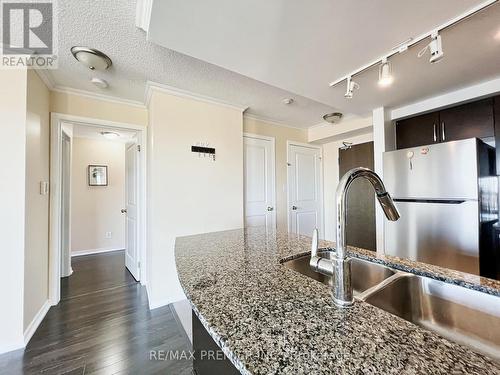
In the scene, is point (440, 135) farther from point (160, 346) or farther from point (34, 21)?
point (34, 21)

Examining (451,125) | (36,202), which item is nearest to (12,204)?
(36,202)

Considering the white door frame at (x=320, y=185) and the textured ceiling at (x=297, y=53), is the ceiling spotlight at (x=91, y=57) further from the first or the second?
the white door frame at (x=320, y=185)

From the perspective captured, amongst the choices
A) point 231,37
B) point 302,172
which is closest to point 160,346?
point 231,37

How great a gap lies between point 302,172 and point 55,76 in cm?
349

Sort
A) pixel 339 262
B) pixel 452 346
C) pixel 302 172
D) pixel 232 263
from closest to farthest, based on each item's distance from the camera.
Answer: pixel 452 346 < pixel 339 262 < pixel 232 263 < pixel 302 172

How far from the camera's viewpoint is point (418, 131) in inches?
101

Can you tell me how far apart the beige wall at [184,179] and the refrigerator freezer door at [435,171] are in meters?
1.77

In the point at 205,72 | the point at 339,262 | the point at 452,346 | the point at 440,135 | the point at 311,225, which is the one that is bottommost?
the point at 311,225

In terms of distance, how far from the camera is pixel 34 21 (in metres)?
1.43

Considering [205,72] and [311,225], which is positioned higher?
[205,72]

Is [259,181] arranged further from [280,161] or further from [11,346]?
[11,346]

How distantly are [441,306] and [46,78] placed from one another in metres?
3.34

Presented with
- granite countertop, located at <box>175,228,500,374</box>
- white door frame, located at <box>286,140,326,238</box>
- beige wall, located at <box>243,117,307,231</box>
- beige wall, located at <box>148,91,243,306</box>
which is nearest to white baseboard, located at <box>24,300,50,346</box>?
beige wall, located at <box>148,91,243,306</box>

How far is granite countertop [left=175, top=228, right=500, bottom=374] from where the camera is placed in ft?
1.36
